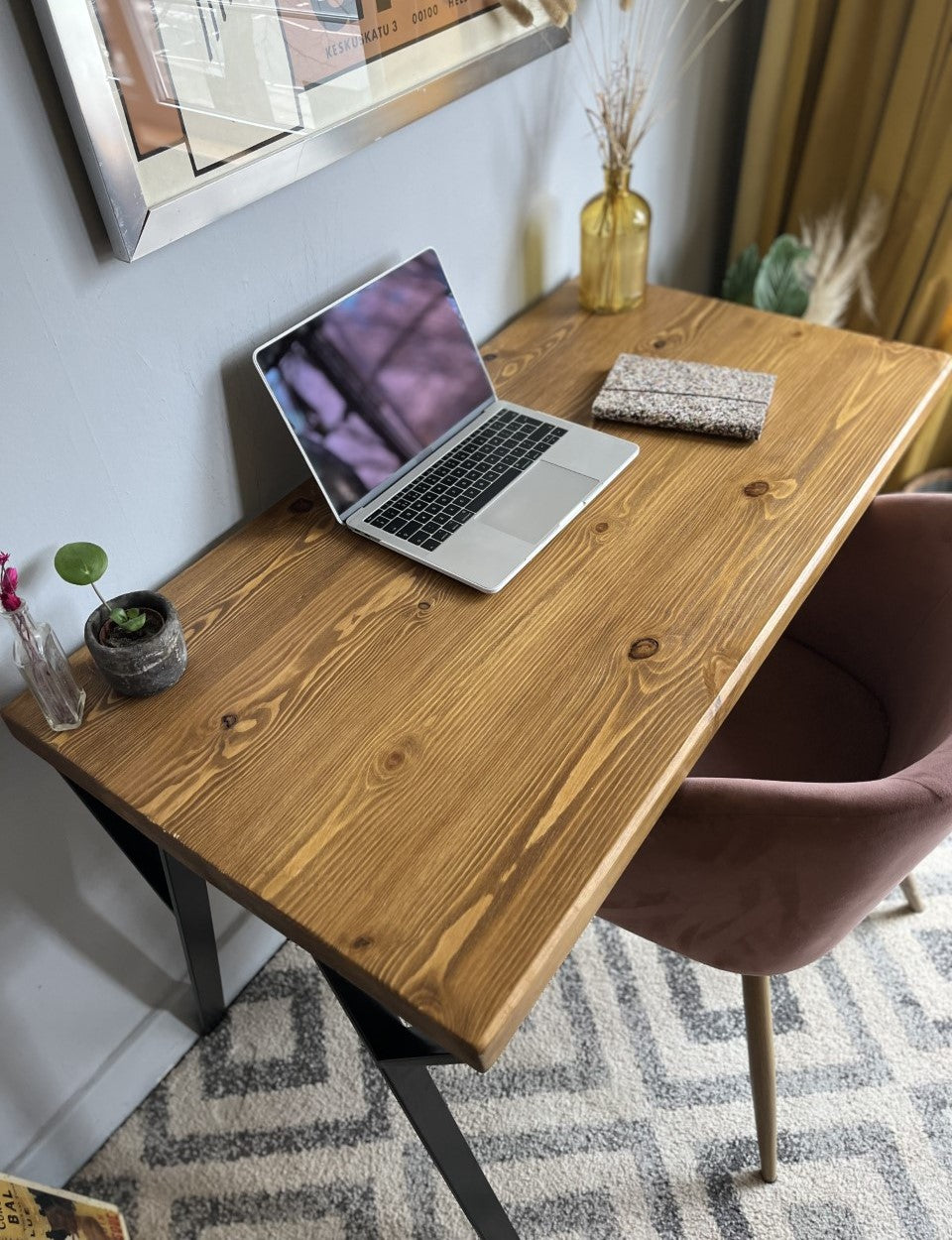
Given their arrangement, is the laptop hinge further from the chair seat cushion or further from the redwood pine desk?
the chair seat cushion

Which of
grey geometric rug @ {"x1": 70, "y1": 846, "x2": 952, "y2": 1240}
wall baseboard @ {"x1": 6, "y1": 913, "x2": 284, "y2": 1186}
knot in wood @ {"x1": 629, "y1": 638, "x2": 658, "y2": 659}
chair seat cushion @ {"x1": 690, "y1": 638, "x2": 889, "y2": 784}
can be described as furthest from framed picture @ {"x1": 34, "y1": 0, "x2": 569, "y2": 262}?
grey geometric rug @ {"x1": 70, "y1": 846, "x2": 952, "y2": 1240}

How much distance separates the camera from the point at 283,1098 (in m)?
1.32

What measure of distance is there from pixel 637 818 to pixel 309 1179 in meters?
0.81

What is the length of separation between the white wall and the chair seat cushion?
61cm

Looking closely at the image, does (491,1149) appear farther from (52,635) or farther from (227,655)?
(52,635)

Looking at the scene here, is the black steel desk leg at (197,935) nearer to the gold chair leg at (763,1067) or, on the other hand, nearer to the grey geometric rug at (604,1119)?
the grey geometric rug at (604,1119)

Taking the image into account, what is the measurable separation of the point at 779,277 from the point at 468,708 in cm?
119

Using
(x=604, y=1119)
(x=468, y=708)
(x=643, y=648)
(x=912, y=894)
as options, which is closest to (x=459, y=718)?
(x=468, y=708)

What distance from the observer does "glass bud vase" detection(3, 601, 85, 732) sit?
82 cm

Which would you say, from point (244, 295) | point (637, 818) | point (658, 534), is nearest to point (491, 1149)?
point (637, 818)

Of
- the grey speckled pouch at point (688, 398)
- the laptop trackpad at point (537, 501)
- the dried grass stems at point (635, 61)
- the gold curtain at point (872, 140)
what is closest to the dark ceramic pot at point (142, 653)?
the laptop trackpad at point (537, 501)

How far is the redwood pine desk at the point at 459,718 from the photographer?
720 mm

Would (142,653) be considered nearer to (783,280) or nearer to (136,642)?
(136,642)

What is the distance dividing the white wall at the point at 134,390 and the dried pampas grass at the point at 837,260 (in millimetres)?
420
